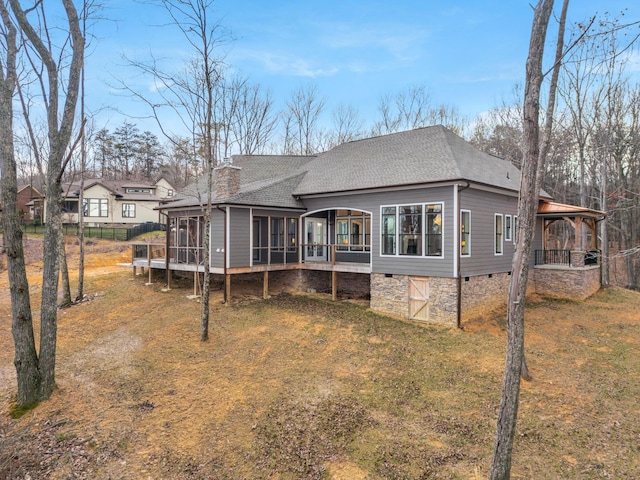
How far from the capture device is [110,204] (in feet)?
102

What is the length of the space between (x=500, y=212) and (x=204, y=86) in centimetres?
1088

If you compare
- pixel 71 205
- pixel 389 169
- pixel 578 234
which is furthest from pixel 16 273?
pixel 71 205

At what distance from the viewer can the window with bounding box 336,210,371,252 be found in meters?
14.3

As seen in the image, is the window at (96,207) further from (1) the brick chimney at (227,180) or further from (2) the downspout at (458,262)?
(2) the downspout at (458,262)

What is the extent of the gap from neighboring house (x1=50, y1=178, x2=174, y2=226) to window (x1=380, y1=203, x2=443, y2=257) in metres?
23.1

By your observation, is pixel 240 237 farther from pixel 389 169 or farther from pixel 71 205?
pixel 71 205

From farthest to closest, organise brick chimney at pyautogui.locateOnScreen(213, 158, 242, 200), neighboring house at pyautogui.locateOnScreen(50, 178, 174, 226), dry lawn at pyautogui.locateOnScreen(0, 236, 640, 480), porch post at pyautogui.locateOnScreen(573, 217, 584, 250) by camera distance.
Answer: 1. neighboring house at pyautogui.locateOnScreen(50, 178, 174, 226)
2. porch post at pyautogui.locateOnScreen(573, 217, 584, 250)
3. brick chimney at pyautogui.locateOnScreen(213, 158, 242, 200)
4. dry lawn at pyautogui.locateOnScreen(0, 236, 640, 480)

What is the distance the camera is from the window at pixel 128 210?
103 ft

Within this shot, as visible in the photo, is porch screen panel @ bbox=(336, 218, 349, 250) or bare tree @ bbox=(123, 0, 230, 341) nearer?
bare tree @ bbox=(123, 0, 230, 341)

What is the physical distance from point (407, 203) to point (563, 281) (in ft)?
27.9

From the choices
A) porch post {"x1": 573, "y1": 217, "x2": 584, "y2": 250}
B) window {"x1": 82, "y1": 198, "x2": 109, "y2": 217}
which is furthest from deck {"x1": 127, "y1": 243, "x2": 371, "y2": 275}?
window {"x1": 82, "y1": 198, "x2": 109, "y2": 217}

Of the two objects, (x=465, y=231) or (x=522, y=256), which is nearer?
(x=522, y=256)

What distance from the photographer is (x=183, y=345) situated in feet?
31.5

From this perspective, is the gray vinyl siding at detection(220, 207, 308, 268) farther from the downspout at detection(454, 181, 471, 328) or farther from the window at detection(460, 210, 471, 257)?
the window at detection(460, 210, 471, 257)
